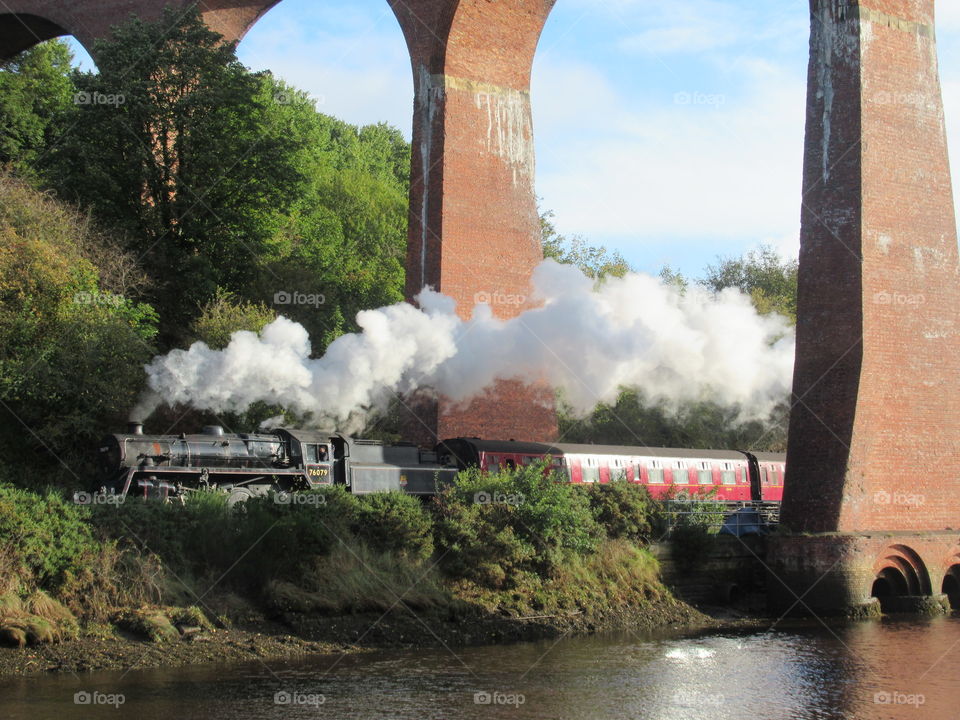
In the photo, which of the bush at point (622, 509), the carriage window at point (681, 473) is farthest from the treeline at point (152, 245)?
the bush at point (622, 509)

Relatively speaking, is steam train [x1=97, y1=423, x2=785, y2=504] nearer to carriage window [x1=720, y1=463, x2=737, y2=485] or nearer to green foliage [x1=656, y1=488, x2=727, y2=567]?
green foliage [x1=656, y1=488, x2=727, y2=567]

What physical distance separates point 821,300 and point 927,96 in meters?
4.81

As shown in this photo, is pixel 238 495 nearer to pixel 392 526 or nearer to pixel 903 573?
pixel 392 526

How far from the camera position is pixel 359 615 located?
719 inches

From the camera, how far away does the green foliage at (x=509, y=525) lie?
65.2 ft

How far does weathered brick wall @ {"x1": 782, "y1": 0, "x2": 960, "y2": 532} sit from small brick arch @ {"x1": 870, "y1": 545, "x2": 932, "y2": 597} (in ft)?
1.75

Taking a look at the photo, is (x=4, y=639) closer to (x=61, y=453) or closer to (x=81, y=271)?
(x=61, y=453)

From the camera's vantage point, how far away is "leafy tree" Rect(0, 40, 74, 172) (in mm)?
30750

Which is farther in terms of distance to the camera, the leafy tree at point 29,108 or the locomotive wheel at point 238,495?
the leafy tree at point 29,108

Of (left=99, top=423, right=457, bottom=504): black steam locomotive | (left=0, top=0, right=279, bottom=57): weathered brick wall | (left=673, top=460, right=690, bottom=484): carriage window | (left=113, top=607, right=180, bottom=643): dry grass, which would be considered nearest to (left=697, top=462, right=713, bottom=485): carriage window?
(left=673, top=460, right=690, bottom=484): carriage window

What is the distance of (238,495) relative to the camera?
1994 cm

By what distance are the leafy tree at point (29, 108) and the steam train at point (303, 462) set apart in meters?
12.5

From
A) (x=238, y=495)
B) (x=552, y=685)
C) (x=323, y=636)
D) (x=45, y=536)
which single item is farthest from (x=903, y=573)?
(x=45, y=536)

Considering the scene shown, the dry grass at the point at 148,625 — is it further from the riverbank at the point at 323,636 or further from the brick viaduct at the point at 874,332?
the brick viaduct at the point at 874,332
